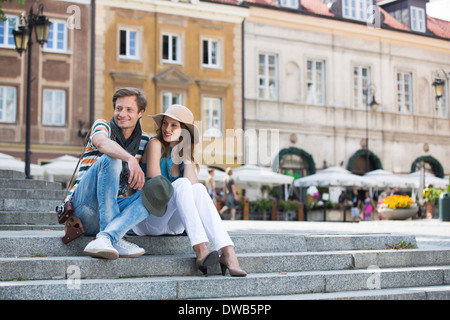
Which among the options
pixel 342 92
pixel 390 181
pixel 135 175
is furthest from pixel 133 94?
pixel 342 92

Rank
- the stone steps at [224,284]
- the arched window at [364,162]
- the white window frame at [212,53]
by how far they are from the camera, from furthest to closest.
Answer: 1. the arched window at [364,162]
2. the white window frame at [212,53]
3. the stone steps at [224,284]

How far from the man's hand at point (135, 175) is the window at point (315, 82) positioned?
25.5 m

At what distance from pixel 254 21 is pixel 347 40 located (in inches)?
206

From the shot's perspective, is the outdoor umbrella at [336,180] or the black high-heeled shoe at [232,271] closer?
the black high-heeled shoe at [232,271]

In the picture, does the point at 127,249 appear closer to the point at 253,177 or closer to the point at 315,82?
the point at 253,177

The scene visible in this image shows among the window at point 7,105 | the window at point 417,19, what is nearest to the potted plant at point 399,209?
the window at point 7,105

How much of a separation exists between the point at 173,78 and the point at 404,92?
12.8 meters

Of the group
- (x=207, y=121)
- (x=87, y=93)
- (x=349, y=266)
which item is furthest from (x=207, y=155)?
(x=349, y=266)

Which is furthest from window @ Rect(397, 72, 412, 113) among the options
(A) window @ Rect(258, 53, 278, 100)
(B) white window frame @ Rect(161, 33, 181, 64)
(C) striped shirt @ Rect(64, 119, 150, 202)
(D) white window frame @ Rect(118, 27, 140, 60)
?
(C) striped shirt @ Rect(64, 119, 150, 202)

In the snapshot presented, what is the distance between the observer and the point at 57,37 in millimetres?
25516

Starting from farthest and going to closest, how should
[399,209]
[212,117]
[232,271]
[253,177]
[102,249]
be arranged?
[212,117]
[253,177]
[399,209]
[232,271]
[102,249]

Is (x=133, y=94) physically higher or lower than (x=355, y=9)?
lower

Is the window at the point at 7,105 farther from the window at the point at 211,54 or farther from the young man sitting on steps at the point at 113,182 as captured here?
the young man sitting on steps at the point at 113,182

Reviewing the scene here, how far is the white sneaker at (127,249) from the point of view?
4793 mm
